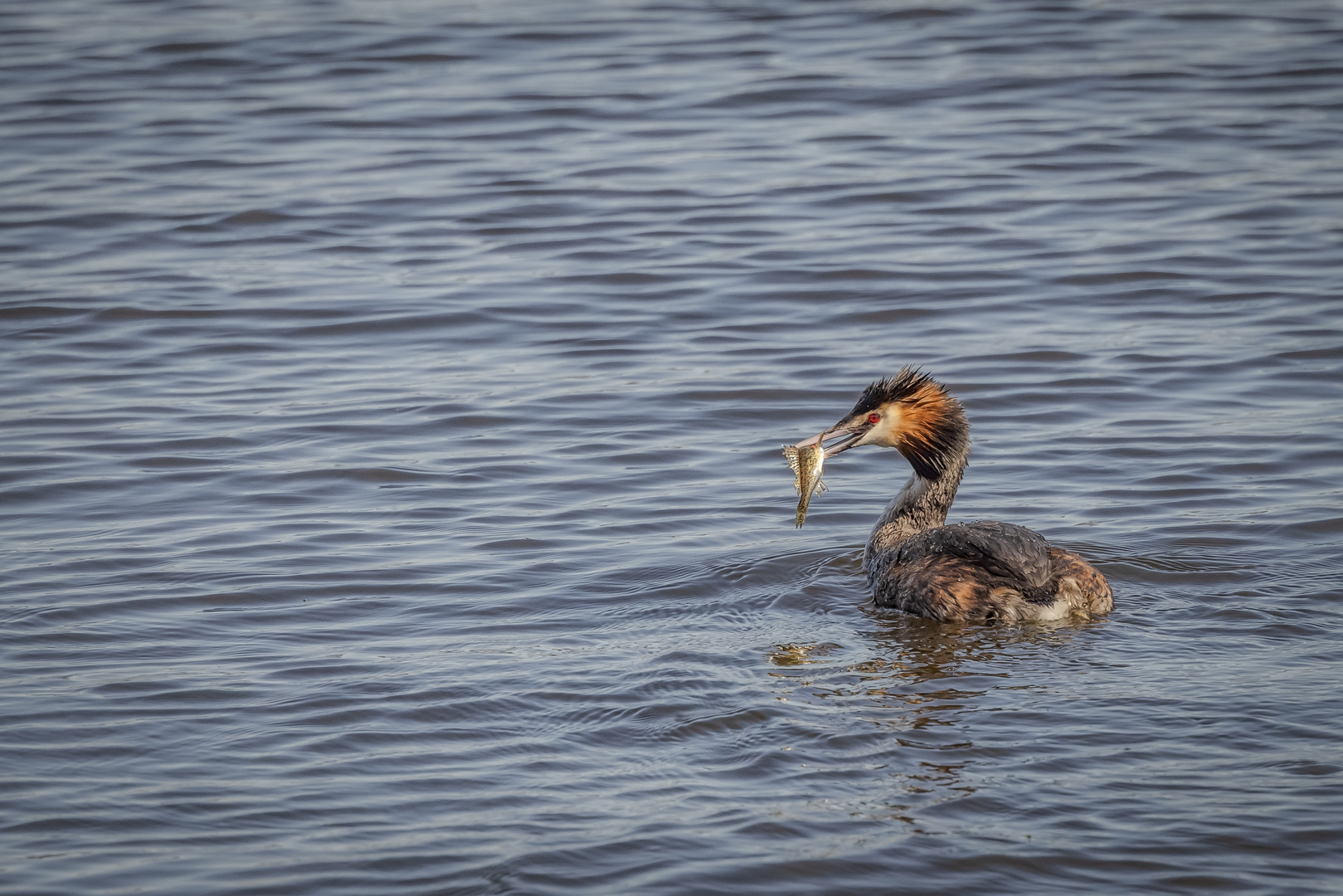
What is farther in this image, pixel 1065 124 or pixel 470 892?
pixel 1065 124

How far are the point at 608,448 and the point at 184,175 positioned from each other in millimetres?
7667

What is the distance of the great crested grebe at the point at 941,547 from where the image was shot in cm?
660

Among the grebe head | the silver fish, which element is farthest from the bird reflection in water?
the grebe head

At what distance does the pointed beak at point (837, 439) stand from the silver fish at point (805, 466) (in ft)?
0.10

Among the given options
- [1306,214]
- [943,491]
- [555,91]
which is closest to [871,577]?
[943,491]

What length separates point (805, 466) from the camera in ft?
24.2

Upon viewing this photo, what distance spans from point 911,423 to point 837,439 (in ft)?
1.20

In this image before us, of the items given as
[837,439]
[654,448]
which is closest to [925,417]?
[837,439]

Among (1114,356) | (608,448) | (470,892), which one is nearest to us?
(470,892)

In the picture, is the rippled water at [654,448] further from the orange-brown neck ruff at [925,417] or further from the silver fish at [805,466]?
the orange-brown neck ruff at [925,417]

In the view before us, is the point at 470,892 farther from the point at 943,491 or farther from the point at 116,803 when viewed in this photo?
the point at 943,491

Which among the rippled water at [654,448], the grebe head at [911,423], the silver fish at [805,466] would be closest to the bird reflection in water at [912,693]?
the rippled water at [654,448]

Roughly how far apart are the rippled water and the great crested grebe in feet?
0.46

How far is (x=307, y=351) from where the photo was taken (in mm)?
10922
